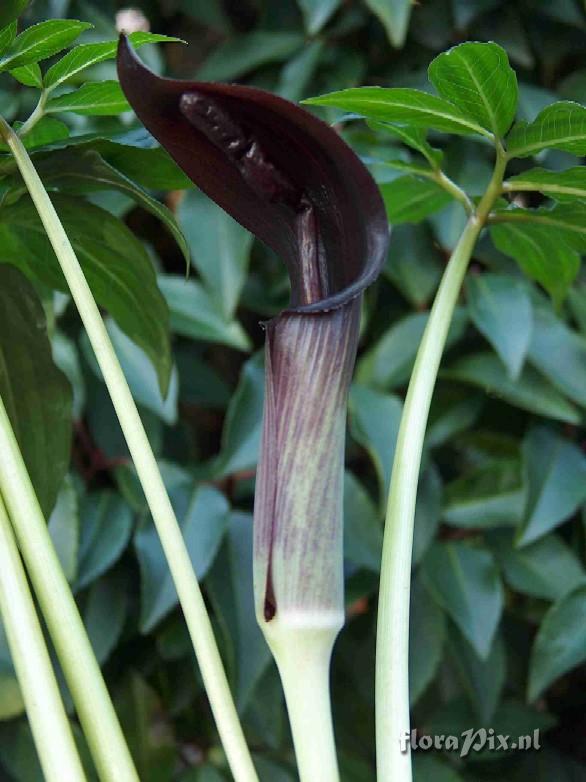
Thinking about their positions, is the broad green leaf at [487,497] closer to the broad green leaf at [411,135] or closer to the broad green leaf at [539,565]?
the broad green leaf at [539,565]

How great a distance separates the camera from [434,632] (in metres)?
0.74

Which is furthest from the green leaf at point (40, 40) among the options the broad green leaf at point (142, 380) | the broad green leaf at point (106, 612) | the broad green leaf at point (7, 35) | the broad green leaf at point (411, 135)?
the broad green leaf at point (106, 612)

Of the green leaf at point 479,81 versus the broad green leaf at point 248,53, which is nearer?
the green leaf at point 479,81

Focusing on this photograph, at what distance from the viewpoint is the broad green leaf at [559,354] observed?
2.41ft

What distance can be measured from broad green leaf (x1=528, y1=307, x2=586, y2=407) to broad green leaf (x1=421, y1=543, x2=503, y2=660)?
5.7 inches

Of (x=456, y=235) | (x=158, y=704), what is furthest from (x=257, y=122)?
(x=158, y=704)

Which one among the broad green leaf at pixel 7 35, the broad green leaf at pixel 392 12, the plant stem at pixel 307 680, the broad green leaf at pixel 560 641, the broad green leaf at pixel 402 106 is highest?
the broad green leaf at pixel 392 12

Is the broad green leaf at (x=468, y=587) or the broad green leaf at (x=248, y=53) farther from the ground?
the broad green leaf at (x=248, y=53)

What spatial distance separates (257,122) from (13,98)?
558mm

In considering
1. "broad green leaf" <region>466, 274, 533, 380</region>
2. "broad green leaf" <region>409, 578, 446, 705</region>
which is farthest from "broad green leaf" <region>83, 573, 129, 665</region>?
"broad green leaf" <region>466, 274, 533, 380</region>

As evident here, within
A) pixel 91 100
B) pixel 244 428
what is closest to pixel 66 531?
pixel 244 428

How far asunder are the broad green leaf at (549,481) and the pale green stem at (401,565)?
42 cm

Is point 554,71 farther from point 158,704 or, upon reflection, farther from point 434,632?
point 158,704

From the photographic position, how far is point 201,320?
73 cm
